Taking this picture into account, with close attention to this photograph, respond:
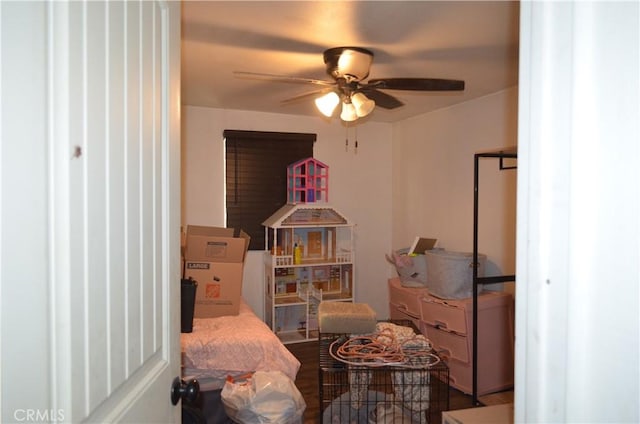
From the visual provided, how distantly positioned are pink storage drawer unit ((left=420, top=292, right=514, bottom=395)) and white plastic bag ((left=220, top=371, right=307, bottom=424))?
141cm

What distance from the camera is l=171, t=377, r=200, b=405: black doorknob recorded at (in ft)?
3.47

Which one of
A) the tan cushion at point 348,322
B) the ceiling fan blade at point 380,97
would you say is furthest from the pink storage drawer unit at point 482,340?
the ceiling fan blade at point 380,97

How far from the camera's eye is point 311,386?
3.25 metres

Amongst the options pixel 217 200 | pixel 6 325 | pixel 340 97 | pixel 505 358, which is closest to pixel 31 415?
pixel 6 325

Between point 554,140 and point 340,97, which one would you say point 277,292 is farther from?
point 554,140

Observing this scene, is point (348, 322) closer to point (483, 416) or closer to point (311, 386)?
point (483, 416)

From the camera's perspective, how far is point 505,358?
3195 millimetres

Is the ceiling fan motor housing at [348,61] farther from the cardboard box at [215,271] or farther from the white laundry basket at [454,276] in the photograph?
the white laundry basket at [454,276]

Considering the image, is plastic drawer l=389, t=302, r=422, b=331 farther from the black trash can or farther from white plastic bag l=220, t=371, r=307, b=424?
the black trash can

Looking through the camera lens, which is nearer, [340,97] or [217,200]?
[340,97]

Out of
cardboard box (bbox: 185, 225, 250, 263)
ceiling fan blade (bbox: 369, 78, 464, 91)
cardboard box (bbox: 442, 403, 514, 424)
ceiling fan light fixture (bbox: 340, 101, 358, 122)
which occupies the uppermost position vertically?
ceiling fan blade (bbox: 369, 78, 464, 91)

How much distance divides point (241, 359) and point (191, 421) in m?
1.21

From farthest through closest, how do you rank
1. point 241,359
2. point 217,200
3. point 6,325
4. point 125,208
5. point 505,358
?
1. point 217,200
2. point 505,358
3. point 241,359
4. point 125,208
5. point 6,325

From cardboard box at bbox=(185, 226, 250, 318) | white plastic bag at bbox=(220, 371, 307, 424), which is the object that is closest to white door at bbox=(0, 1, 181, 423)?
white plastic bag at bbox=(220, 371, 307, 424)
